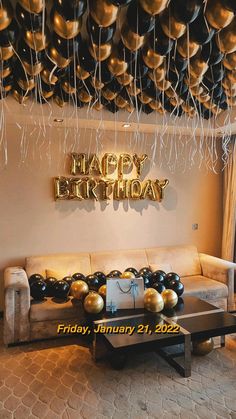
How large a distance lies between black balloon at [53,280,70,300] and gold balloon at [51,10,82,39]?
239cm

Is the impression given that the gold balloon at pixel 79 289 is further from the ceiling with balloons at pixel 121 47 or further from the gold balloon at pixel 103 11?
the gold balloon at pixel 103 11

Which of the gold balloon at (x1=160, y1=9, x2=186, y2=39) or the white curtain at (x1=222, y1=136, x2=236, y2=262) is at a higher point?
the gold balloon at (x1=160, y1=9, x2=186, y2=39)

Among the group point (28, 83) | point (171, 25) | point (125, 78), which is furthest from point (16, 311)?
point (171, 25)

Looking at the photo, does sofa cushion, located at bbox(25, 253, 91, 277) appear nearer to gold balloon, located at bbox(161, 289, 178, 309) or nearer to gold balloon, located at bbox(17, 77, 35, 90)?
gold balloon, located at bbox(161, 289, 178, 309)

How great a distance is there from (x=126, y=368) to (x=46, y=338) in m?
0.96

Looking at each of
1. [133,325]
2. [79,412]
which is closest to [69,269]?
[133,325]

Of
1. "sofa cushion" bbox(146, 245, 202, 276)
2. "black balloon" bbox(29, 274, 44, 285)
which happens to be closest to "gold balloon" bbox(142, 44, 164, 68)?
"black balloon" bbox(29, 274, 44, 285)

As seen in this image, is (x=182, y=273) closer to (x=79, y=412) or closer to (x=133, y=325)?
(x=133, y=325)

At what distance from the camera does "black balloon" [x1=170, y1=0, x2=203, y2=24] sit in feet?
5.06

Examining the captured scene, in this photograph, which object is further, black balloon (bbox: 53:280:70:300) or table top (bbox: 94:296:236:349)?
black balloon (bbox: 53:280:70:300)

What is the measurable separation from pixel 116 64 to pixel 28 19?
2.23 ft

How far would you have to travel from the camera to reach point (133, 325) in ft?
8.61

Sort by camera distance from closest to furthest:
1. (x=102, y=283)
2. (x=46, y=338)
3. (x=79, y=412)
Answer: (x=79, y=412) < (x=46, y=338) < (x=102, y=283)

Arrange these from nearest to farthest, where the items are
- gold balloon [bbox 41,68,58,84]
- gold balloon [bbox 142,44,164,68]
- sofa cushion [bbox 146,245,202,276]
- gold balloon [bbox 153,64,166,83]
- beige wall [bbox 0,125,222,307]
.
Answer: gold balloon [bbox 142,44,164,68], gold balloon [bbox 153,64,166,83], gold balloon [bbox 41,68,58,84], beige wall [bbox 0,125,222,307], sofa cushion [bbox 146,245,202,276]
